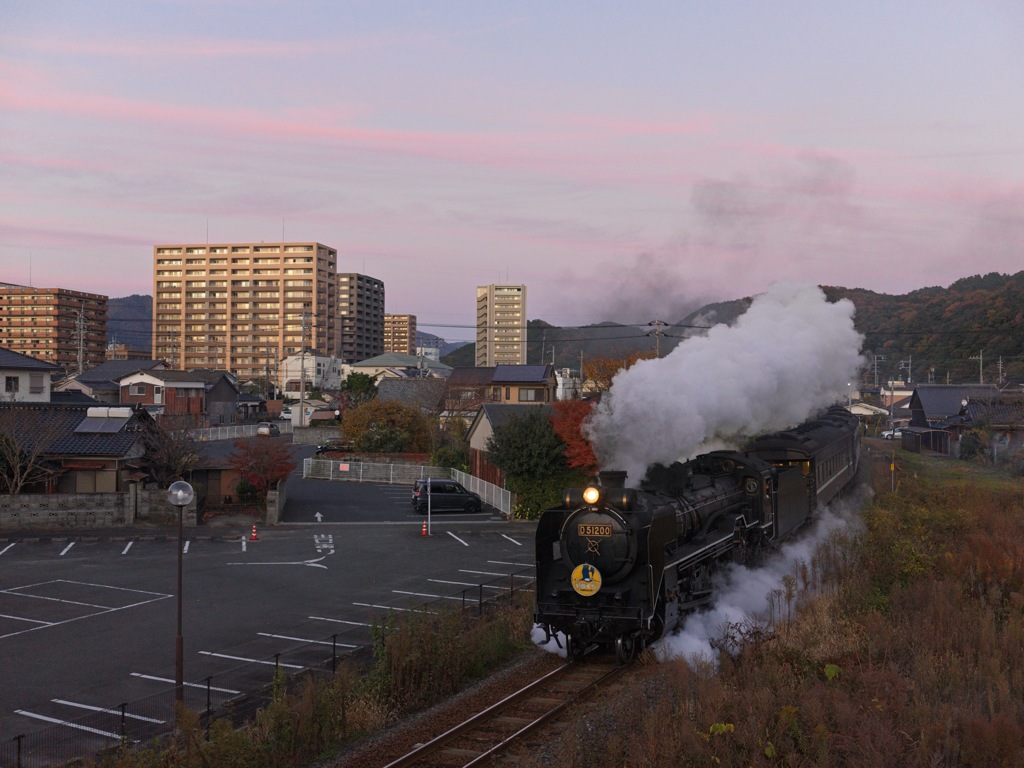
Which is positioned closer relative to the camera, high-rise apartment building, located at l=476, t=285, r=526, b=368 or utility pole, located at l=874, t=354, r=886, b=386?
utility pole, located at l=874, t=354, r=886, b=386

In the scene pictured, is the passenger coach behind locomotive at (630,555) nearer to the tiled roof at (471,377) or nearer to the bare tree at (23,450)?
the bare tree at (23,450)

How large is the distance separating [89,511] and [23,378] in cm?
1517

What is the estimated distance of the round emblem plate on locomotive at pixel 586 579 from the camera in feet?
43.1

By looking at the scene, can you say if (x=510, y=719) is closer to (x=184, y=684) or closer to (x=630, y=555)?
(x=630, y=555)

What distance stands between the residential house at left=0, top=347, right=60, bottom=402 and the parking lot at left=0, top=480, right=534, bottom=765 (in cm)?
1599

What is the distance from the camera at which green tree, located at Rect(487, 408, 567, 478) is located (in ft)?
109

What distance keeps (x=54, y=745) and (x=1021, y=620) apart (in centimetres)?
1524

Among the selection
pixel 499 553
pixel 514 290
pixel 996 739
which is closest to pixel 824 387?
pixel 499 553

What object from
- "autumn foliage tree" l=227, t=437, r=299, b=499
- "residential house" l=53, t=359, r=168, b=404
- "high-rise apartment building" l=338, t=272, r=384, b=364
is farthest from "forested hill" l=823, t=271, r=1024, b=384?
"high-rise apartment building" l=338, t=272, r=384, b=364

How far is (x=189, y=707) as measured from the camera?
41.4ft

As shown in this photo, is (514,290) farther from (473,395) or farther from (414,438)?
(414,438)

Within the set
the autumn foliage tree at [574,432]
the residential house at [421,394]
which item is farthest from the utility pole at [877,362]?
the autumn foliage tree at [574,432]

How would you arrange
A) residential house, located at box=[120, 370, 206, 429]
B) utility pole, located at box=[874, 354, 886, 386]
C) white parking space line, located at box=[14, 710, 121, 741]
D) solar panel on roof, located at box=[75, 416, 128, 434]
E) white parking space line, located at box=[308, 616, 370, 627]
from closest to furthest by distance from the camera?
white parking space line, located at box=[14, 710, 121, 741] < white parking space line, located at box=[308, 616, 370, 627] < solar panel on roof, located at box=[75, 416, 128, 434] < residential house, located at box=[120, 370, 206, 429] < utility pole, located at box=[874, 354, 886, 386]

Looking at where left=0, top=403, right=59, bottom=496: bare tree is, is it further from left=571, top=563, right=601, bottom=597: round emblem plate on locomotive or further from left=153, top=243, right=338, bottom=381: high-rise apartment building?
left=153, top=243, right=338, bottom=381: high-rise apartment building
